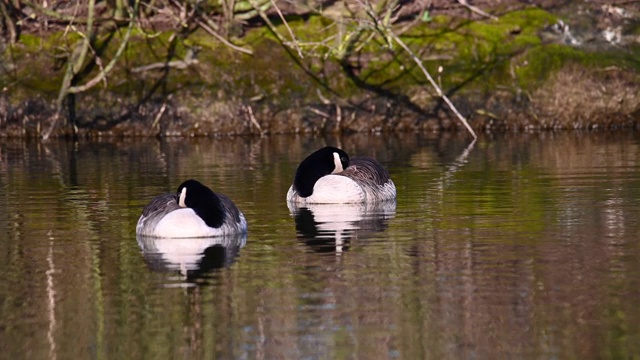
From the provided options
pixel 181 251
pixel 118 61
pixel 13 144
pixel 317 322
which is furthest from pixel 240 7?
pixel 317 322

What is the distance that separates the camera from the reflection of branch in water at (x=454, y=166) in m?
22.2

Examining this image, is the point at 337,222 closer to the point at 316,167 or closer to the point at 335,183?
the point at 335,183

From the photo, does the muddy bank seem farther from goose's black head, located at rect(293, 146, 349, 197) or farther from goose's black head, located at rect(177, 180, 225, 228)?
goose's black head, located at rect(177, 180, 225, 228)

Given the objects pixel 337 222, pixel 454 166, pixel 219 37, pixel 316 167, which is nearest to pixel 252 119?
pixel 219 37

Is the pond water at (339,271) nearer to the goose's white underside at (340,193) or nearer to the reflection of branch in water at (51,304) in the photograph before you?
the reflection of branch in water at (51,304)

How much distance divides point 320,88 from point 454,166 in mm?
10195

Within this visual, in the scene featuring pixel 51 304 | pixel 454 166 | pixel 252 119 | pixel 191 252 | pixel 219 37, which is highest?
pixel 219 37

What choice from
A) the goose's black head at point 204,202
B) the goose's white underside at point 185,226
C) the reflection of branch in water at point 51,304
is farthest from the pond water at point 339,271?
the goose's black head at point 204,202

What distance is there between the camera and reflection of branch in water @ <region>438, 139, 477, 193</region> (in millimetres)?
22156

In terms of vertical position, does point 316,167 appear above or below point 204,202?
above

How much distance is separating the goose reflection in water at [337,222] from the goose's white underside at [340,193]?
0.28ft

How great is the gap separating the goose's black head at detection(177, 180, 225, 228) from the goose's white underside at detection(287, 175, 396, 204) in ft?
14.1

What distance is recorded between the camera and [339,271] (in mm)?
13266

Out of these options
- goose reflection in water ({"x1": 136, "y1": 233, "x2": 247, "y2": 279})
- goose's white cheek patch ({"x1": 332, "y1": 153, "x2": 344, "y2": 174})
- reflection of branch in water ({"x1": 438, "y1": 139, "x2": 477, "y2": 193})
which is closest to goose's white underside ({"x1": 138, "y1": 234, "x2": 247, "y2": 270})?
goose reflection in water ({"x1": 136, "y1": 233, "x2": 247, "y2": 279})
